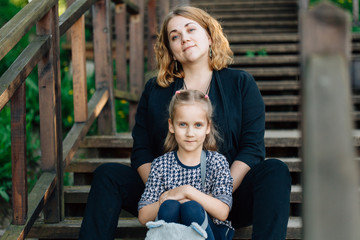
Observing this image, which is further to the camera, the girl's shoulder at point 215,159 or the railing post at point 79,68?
the railing post at point 79,68

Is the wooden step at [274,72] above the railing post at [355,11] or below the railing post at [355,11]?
below

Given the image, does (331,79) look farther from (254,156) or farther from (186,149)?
(254,156)

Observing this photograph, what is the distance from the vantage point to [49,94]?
226 centimetres

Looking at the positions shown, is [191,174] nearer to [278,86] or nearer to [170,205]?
[170,205]

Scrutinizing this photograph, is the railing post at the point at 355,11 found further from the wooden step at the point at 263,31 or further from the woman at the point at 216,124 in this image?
the woman at the point at 216,124

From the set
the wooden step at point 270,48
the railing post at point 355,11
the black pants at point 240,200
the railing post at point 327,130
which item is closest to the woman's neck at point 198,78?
the black pants at point 240,200

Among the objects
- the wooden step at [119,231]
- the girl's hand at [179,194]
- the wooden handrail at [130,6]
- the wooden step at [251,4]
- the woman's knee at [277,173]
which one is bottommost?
the wooden step at [119,231]

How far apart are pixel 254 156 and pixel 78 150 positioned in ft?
4.26

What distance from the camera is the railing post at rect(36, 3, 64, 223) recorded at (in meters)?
2.27

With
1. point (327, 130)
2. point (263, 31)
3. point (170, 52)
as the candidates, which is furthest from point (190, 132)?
point (263, 31)

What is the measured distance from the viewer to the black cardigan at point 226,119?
7.00 feet

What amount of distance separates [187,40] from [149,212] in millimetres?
751

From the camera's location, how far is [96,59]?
3.14 metres

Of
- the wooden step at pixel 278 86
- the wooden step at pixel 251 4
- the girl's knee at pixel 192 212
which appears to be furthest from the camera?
the wooden step at pixel 251 4
